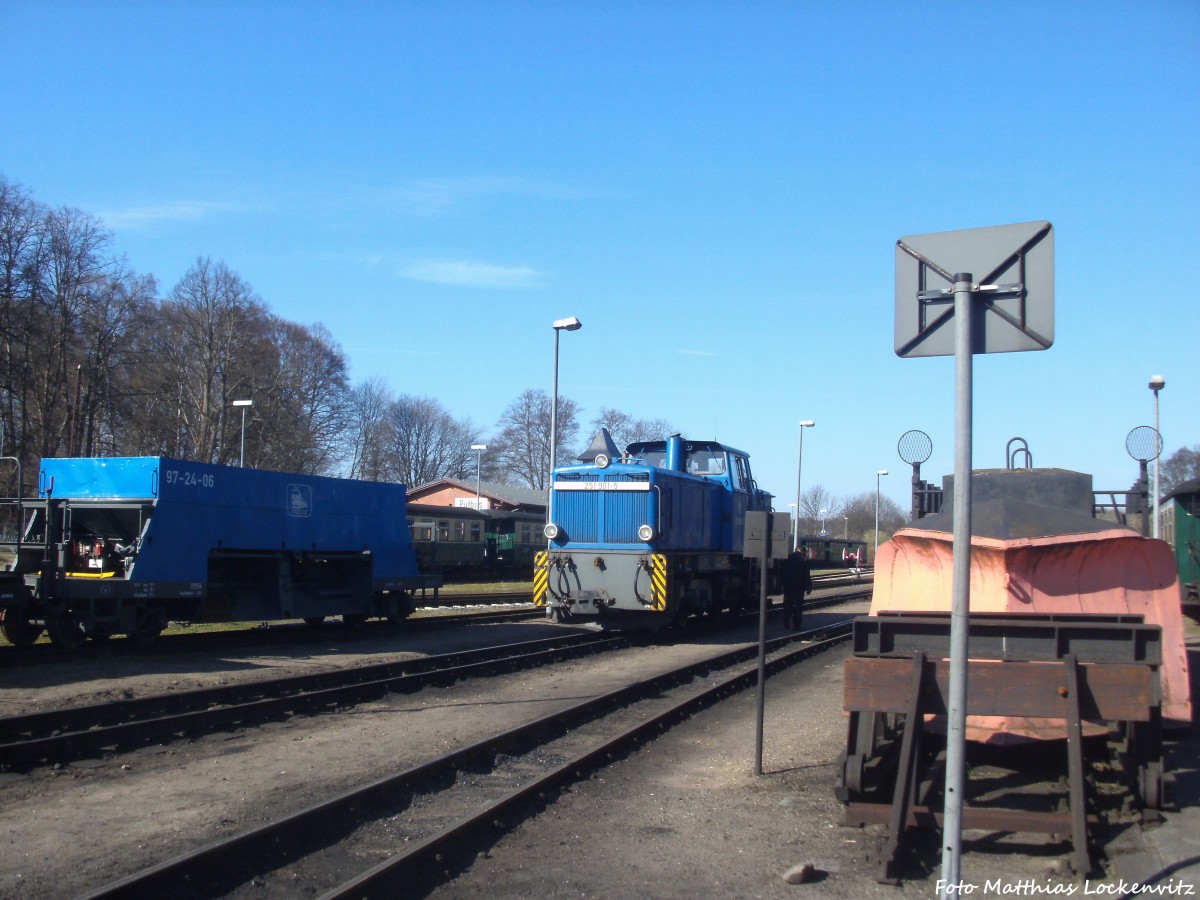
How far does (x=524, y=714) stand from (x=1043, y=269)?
8.02m

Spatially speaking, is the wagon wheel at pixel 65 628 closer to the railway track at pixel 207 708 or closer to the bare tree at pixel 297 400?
the railway track at pixel 207 708

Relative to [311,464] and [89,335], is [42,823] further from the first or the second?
[311,464]

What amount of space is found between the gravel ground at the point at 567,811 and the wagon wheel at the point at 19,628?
2.15 metres

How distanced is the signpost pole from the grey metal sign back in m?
0.15

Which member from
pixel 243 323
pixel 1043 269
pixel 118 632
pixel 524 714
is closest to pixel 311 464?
pixel 243 323

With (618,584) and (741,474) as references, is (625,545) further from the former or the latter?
(741,474)

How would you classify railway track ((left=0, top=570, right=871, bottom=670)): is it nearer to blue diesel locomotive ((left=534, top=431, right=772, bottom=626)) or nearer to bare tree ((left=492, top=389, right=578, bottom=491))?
blue diesel locomotive ((left=534, top=431, right=772, bottom=626))

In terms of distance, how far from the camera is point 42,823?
641cm

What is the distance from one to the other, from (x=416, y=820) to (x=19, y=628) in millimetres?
10025

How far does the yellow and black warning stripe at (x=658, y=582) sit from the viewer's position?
17.1 m

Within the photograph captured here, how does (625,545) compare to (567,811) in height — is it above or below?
Answer: above

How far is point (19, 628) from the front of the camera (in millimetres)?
13742

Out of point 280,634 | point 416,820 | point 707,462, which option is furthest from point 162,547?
point 707,462

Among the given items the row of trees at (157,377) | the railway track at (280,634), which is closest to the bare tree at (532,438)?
the row of trees at (157,377)
